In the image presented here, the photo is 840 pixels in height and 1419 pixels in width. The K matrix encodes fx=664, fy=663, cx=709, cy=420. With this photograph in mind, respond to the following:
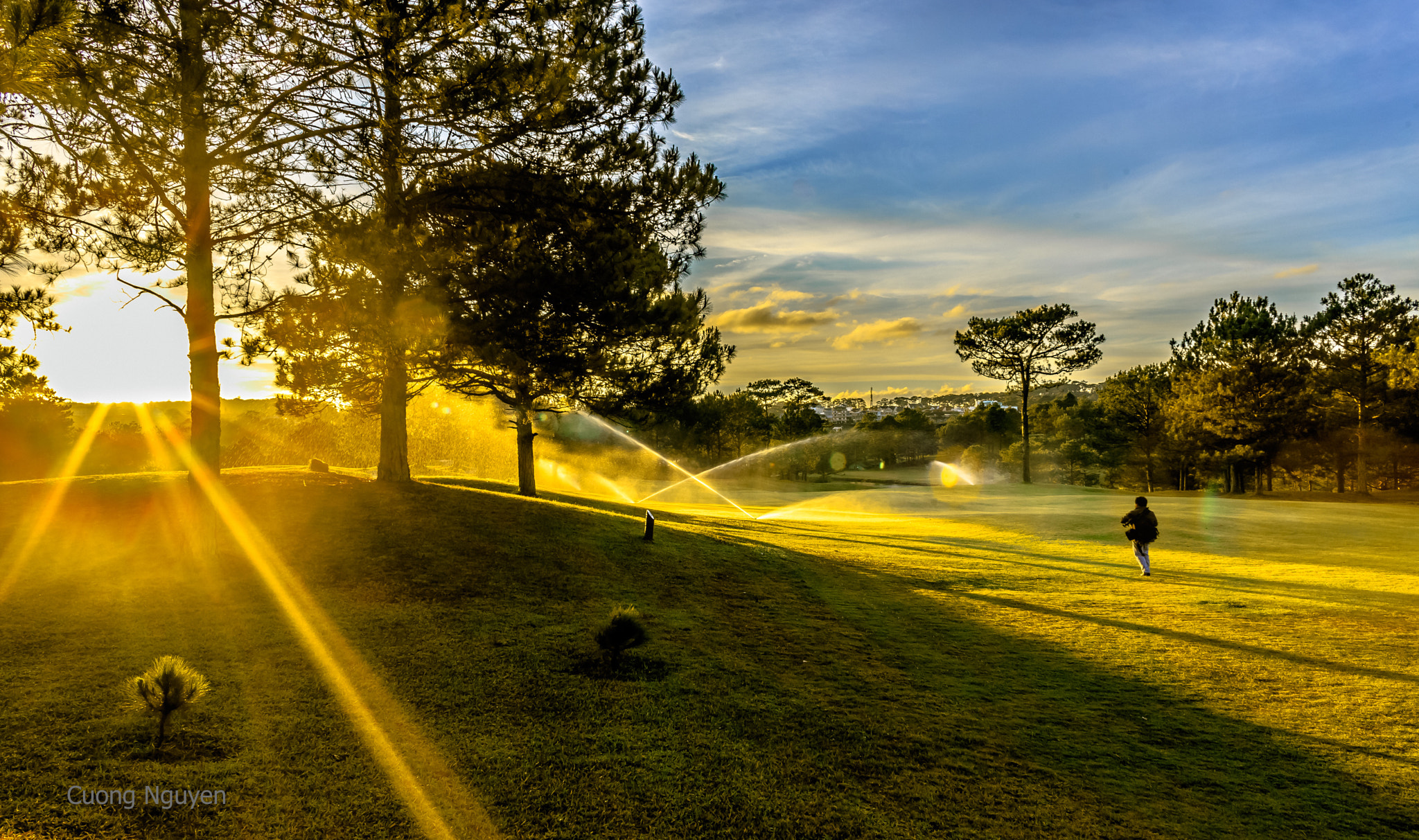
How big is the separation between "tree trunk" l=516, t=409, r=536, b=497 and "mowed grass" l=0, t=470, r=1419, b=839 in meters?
6.91

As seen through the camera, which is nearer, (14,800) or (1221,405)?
(14,800)

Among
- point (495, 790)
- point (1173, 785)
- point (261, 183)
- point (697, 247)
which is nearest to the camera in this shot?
point (495, 790)

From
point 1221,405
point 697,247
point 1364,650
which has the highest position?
point 697,247

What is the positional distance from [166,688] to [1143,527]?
680 inches

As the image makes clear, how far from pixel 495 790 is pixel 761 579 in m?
9.09

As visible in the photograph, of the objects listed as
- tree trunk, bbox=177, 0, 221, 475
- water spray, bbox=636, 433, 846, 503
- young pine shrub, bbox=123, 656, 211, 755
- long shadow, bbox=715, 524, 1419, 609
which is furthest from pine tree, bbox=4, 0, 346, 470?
water spray, bbox=636, 433, 846, 503

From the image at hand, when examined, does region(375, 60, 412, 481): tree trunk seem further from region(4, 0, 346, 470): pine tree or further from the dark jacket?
the dark jacket

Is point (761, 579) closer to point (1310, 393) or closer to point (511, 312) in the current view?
point (511, 312)

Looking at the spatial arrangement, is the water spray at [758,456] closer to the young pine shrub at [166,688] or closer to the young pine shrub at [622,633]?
the young pine shrub at [622,633]

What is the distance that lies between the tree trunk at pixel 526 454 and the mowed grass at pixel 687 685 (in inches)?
272

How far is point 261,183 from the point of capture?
37.8 feet

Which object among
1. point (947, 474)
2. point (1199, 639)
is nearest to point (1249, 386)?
point (947, 474)

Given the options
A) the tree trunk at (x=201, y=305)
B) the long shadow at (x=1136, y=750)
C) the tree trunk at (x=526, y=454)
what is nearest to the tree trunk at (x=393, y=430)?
the tree trunk at (x=201, y=305)

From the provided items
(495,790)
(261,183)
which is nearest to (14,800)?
(495,790)
